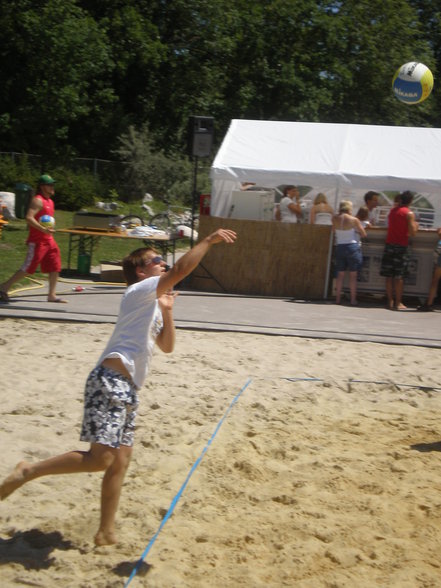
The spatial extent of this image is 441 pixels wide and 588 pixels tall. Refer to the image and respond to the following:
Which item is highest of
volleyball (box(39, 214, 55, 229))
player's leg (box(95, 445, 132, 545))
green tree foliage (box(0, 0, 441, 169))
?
green tree foliage (box(0, 0, 441, 169))

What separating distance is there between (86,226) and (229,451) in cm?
976

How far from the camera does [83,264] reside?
48.6 feet

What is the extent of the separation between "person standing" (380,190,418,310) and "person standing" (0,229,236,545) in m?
8.99

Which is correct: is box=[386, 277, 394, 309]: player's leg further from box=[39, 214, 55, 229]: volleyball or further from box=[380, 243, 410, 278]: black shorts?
box=[39, 214, 55, 229]: volleyball

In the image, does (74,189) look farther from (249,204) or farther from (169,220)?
(249,204)

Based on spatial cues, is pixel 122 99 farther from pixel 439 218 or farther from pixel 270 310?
pixel 270 310

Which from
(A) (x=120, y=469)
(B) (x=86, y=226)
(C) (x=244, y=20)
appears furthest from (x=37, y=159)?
(A) (x=120, y=469)

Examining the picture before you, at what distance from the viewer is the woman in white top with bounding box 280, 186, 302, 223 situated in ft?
48.6

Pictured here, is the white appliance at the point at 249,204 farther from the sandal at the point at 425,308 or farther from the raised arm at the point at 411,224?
the sandal at the point at 425,308

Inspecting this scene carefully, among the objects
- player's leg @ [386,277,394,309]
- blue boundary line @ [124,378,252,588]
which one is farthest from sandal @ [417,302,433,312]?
blue boundary line @ [124,378,252,588]

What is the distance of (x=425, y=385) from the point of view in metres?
7.90

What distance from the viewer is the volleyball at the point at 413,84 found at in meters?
14.8

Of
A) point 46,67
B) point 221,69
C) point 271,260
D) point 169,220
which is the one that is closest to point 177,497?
point 271,260

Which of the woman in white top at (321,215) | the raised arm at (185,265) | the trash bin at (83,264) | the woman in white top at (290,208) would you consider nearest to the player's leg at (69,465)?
the raised arm at (185,265)
